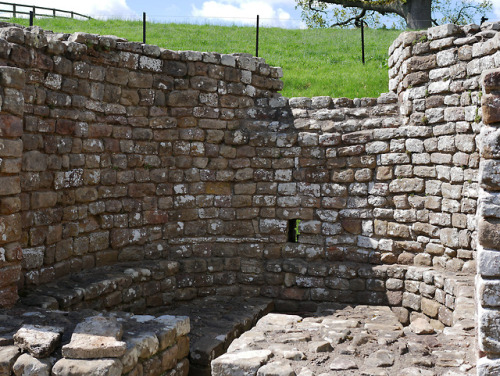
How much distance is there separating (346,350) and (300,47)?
1388cm

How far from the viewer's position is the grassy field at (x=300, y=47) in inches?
460

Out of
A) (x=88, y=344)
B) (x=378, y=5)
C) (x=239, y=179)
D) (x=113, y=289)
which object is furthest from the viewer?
(x=378, y=5)

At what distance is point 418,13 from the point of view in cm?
1795

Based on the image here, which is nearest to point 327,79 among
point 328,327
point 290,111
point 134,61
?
point 290,111

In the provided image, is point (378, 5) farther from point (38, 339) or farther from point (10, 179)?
point (38, 339)

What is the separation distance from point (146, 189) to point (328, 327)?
338 centimetres

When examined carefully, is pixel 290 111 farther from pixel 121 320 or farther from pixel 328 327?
pixel 121 320

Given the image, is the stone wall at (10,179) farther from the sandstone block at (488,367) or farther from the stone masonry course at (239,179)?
the sandstone block at (488,367)

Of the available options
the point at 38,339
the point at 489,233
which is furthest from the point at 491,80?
the point at 38,339

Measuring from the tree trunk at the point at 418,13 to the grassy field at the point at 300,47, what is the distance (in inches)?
33.4

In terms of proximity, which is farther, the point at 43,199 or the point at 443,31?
the point at 443,31

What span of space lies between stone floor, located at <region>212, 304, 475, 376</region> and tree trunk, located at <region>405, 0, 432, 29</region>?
14.8 metres

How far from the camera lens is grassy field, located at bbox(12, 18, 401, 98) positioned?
11672 millimetres

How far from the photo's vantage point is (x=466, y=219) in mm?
6422
